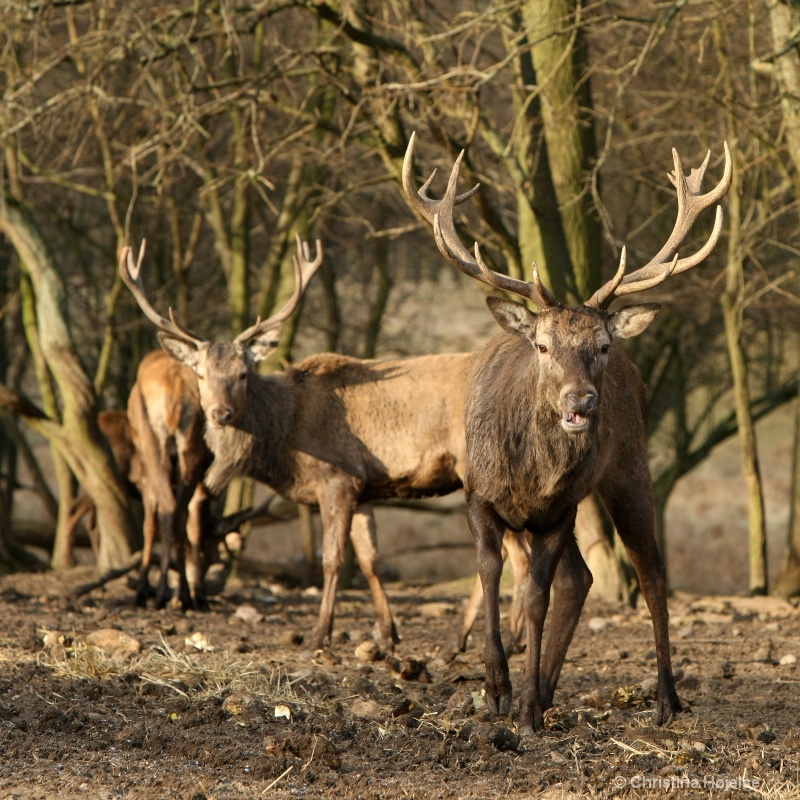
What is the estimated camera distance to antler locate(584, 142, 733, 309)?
5887 millimetres

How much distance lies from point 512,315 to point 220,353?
3.47 m

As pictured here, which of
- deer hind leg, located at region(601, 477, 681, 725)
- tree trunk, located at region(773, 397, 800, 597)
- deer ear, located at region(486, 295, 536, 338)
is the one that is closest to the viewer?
deer ear, located at region(486, 295, 536, 338)

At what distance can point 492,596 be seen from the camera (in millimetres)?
5887

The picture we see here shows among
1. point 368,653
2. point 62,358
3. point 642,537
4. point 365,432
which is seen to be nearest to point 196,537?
point 365,432

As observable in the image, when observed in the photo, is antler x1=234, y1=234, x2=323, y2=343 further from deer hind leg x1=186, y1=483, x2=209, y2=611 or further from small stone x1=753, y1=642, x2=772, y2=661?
small stone x1=753, y1=642, x2=772, y2=661

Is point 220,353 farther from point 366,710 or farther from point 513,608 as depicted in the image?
point 366,710

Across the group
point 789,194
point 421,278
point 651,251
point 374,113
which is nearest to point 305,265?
point 374,113

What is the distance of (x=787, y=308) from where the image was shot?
12977 mm

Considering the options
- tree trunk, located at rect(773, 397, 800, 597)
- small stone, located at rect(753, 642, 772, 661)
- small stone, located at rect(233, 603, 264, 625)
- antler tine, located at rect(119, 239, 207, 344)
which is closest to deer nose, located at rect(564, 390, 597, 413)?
small stone, located at rect(753, 642, 772, 661)

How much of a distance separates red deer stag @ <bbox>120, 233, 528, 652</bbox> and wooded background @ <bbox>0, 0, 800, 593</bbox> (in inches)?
55.4

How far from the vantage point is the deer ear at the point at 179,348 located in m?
9.04

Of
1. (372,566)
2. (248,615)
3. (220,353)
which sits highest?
(220,353)

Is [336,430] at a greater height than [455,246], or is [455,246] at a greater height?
[455,246]

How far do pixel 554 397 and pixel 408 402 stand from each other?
10.9ft
